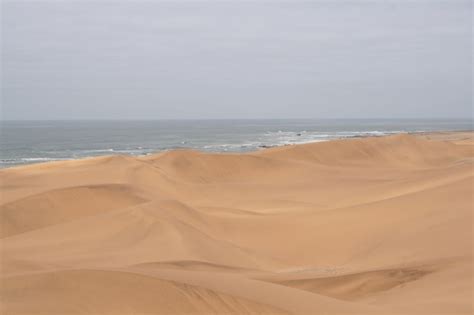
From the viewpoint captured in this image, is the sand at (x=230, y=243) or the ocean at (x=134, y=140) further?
the ocean at (x=134, y=140)

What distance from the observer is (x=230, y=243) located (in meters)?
12.5

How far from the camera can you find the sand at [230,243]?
19.0 feet

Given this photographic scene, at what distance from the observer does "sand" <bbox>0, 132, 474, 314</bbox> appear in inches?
228

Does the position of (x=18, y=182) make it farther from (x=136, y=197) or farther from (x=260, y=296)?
(x=260, y=296)

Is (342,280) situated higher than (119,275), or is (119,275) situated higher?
(119,275)

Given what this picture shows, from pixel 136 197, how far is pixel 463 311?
11950 mm

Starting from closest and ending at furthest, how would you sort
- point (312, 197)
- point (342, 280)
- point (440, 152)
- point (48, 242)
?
1. point (342, 280)
2. point (48, 242)
3. point (312, 197)
4. point (440, 152)

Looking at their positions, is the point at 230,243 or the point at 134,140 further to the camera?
the point at 134,140

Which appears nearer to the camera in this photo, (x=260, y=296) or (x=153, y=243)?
(x=260, y=296)

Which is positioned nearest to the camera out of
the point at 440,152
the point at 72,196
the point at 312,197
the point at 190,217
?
the point at 190,217

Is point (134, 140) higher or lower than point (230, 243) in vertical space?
higher

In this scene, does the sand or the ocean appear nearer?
the sand

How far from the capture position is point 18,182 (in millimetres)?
19781

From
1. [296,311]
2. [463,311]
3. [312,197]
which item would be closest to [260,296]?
[296,311]
